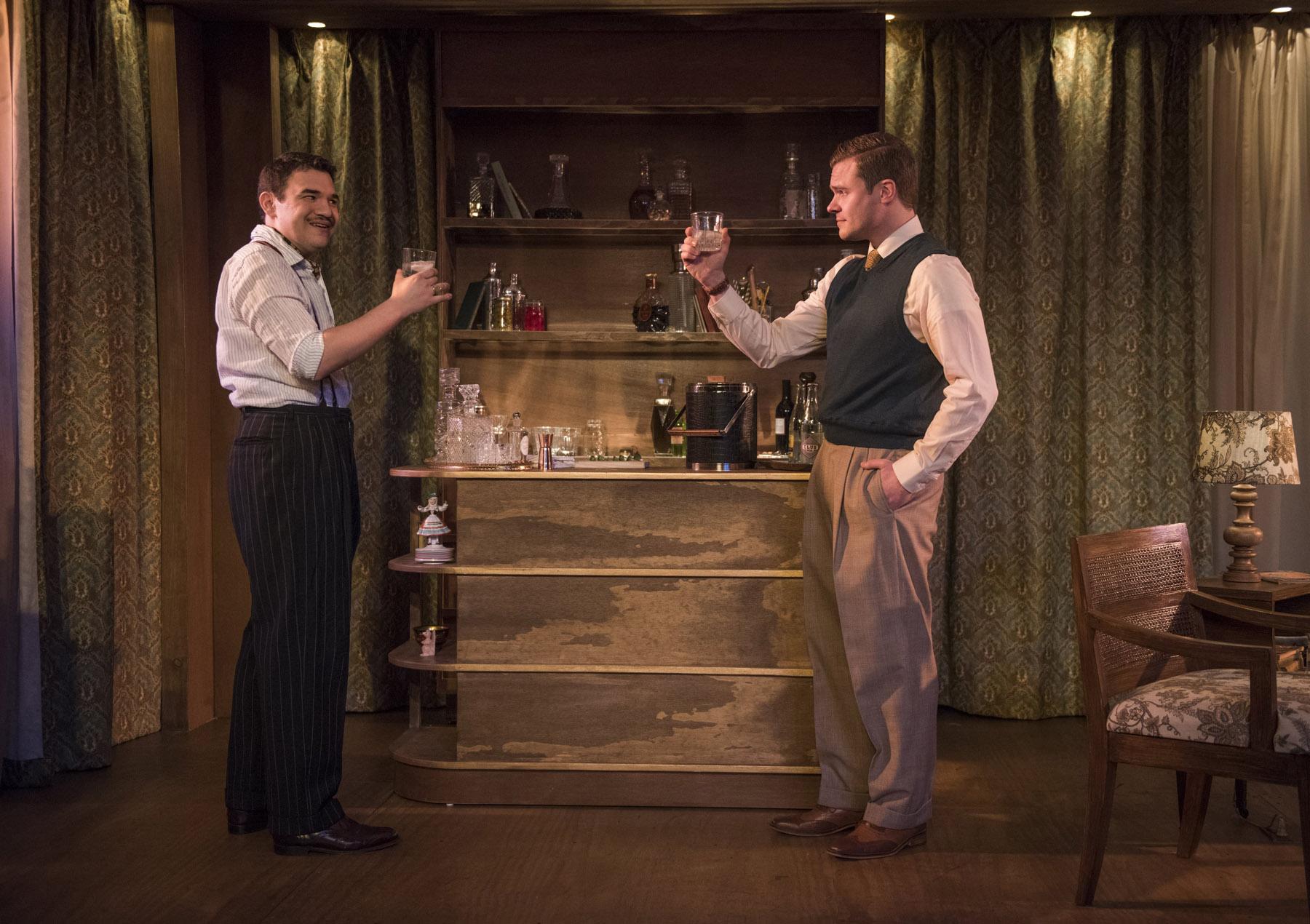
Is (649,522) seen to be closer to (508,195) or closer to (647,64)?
(508,195)

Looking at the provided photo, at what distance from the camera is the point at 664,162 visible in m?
4.45

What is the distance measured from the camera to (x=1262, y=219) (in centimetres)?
445

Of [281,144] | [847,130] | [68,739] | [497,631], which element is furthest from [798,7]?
[68,739]

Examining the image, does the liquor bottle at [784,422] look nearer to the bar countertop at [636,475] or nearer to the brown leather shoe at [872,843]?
the bar countertop at [636,475]

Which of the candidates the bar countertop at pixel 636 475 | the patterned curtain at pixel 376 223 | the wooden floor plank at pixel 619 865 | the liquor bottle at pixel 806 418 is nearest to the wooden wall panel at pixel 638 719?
the wooden floor plank at pixel 619 865

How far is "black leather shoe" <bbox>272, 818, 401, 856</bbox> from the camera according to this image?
3.04m

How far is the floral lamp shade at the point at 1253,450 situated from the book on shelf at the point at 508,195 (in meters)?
2.35

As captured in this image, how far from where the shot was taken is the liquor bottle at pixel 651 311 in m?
4.22

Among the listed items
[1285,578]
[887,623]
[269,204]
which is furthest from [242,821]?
[1285,578]

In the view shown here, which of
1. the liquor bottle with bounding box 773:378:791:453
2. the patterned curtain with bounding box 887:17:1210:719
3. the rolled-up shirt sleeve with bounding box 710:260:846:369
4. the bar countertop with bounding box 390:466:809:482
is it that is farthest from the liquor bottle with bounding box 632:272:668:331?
the patterned curtain with bounding box 887:17:1210:719

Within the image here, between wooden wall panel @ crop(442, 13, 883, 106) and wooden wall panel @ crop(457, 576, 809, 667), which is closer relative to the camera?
wooden wall panel @ crop(457, 576, 809, 667)

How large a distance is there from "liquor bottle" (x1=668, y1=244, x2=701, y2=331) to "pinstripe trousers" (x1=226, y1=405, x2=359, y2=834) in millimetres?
1508

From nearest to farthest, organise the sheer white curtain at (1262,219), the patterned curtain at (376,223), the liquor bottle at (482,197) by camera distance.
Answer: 1. the liquor bottle at (482,197)
2. the sheer white curtain at (1262,219)
3. the patterned curtain at (376,223)

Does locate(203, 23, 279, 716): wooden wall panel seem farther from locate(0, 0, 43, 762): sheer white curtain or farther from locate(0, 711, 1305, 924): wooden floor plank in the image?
locate(0, 711, 1305, 924): wooden floor plank
